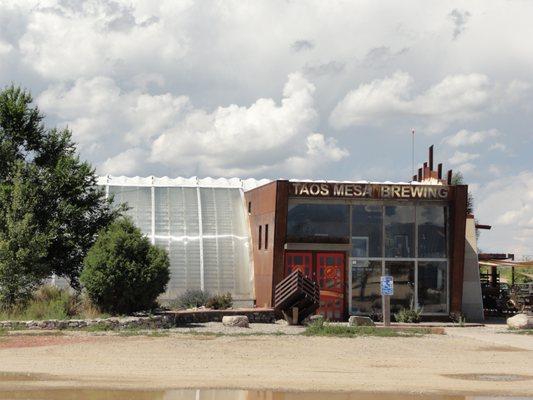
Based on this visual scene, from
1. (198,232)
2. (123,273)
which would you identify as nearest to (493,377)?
(123,273)

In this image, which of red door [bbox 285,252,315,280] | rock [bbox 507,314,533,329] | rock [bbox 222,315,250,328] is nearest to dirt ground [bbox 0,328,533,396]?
rock [bbox 222,315,250,328]

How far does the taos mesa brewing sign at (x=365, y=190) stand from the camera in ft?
115

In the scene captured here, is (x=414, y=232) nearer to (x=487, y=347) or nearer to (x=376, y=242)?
(x=376, y=242)

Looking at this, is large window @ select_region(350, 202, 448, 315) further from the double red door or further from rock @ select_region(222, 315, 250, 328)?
rock @ select_region(222, 315, 250, 328)

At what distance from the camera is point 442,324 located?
3425 centimetres

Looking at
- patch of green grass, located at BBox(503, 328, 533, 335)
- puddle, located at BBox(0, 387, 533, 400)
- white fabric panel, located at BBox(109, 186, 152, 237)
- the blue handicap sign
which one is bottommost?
patch of green grass, located at BBox(503, 328, 533, 335)

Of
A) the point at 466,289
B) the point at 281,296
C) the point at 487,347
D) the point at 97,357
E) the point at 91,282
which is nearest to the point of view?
the point at 97,357

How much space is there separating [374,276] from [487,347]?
11252 millimetres

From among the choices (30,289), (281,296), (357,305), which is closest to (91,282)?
(30,289)

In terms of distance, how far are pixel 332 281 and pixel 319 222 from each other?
241 cm

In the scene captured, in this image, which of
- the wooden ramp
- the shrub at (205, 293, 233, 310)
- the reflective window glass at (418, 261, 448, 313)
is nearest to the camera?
the wooden ramp

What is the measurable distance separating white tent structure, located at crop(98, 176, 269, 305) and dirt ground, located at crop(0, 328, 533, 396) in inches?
518

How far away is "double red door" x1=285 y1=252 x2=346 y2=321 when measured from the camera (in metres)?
35.2

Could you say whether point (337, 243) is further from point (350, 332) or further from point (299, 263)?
point (350, 332)
